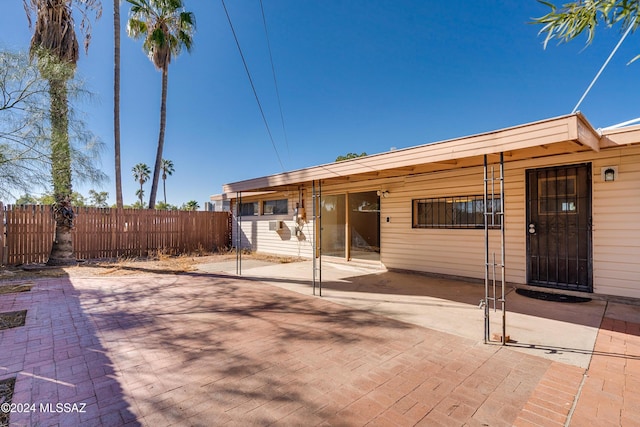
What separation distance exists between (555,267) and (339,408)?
5.19 metres

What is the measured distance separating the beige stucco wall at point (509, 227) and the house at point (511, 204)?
0.05 feet

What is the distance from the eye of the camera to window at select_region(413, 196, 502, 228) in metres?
6.19

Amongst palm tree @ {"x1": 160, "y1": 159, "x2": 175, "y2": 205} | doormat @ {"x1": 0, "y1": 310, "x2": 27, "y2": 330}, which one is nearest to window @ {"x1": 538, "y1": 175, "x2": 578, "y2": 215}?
doormat @ {"x1": 0, "y1": 310, "x2": 27, "y2": 330}

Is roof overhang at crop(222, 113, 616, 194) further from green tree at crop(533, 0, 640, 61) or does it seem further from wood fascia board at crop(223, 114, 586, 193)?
green tree at crop(533, 0, 640, 61)

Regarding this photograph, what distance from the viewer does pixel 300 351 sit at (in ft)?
9.96

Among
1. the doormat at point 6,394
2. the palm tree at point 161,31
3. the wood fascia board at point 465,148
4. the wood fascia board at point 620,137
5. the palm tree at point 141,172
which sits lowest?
the doormat at point 6,394

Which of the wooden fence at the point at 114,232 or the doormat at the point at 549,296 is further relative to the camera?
the wooden fence at the point at 114,232

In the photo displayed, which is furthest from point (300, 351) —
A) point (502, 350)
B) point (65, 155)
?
point (65, 155)

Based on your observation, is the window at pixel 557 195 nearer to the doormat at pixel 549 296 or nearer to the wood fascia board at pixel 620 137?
the wood fascia board at pixel 620 137

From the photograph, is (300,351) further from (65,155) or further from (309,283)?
(65,155)

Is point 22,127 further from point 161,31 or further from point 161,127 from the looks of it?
point 161,31

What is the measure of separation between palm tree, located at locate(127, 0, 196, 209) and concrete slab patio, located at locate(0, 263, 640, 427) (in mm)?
11140

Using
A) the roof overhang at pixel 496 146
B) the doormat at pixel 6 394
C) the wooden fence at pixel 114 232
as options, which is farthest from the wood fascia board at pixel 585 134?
the wooden fence at pixel 114 232

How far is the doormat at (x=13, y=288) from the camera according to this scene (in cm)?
540
